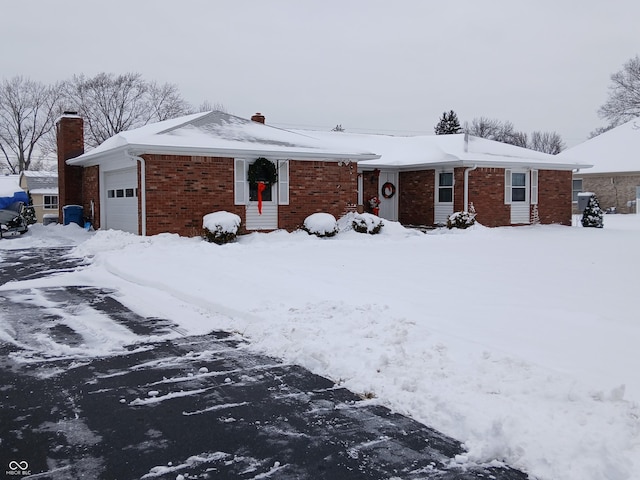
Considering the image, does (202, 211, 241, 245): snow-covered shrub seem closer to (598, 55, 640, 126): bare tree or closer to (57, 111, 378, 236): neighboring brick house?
(57, 111, 378, 236): neighboring brick house

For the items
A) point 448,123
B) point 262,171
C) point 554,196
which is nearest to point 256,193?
point 262,171

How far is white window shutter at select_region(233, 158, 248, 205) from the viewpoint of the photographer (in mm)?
18031

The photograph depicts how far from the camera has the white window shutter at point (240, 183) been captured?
18031 mm

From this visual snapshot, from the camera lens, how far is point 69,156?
23500mm

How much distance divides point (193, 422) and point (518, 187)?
71.1 feet

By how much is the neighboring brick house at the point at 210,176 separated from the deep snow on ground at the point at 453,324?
6.36 ft

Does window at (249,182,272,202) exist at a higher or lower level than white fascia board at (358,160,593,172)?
lower

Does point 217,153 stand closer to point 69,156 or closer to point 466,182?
point 69,156

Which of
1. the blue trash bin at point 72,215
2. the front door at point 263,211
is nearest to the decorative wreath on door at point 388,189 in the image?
the front door at point 263,211

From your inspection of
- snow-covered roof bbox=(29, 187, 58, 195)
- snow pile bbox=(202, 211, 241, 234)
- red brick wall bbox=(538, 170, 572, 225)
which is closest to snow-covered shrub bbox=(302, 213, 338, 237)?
snow pile bbox=(202, 211, 241, 234)

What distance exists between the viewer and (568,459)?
3689 millimetres

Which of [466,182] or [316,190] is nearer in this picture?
[316,190]

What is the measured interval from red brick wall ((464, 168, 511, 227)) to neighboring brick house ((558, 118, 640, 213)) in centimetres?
1134

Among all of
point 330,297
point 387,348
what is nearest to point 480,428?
point 387,348
